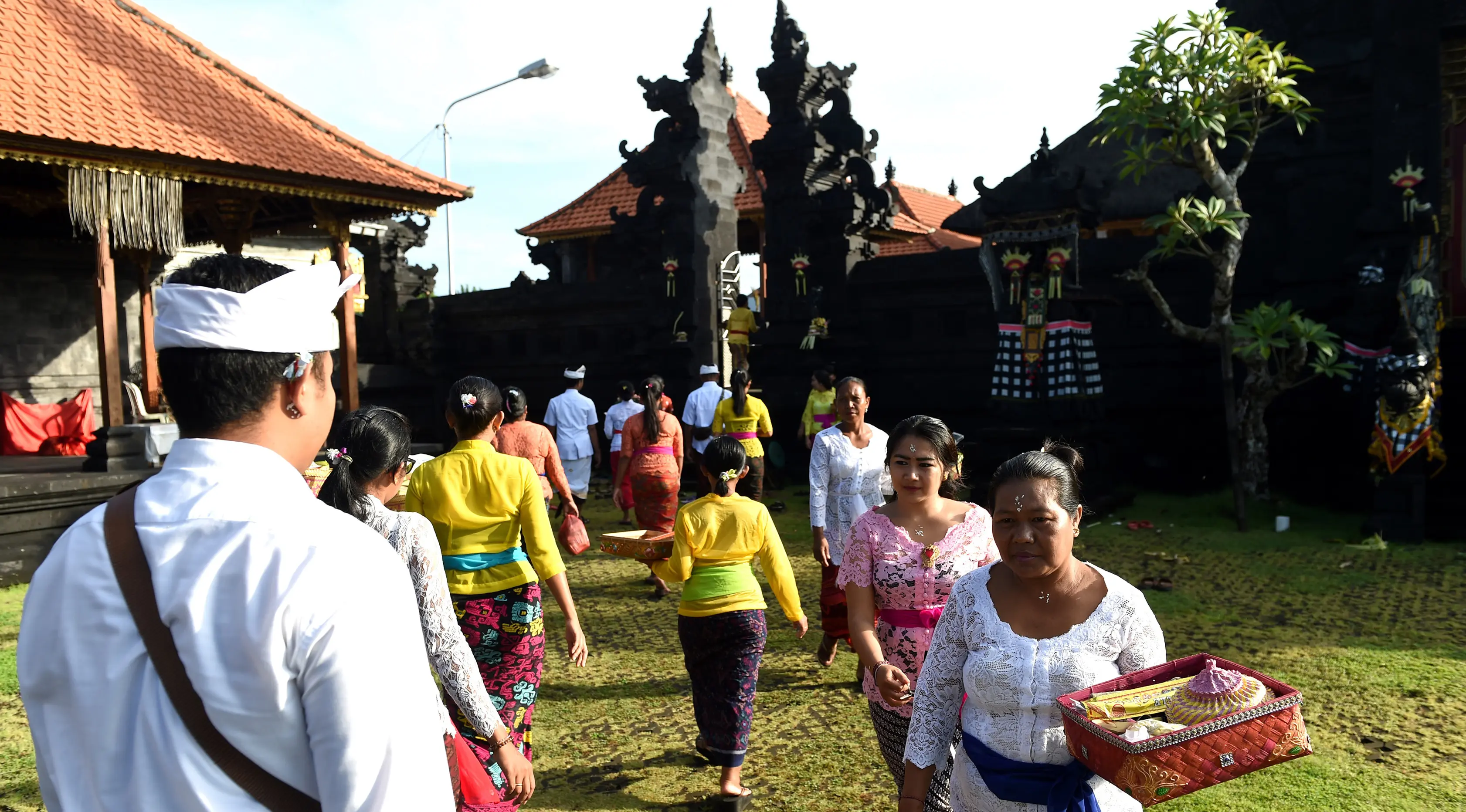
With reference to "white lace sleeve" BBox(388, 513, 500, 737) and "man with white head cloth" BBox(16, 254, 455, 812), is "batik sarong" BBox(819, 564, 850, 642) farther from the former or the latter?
"man with white head cloth" BBox(16, 254, 455, 812)

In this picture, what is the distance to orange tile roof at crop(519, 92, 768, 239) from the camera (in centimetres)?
2134

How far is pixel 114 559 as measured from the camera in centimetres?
129

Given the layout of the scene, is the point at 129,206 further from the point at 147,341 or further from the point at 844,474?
the point at 844,474

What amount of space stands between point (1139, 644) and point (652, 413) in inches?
252

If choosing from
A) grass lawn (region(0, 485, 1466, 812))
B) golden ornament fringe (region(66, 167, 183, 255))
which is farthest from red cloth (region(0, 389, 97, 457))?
grass lawn (region(0, 485, 1466, 812))

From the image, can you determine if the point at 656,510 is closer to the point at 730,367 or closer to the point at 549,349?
the point at 730,367

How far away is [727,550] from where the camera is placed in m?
4.38

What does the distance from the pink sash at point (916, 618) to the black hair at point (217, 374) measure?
2.62m

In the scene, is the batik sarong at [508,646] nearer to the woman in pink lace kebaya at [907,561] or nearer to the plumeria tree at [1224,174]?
the woman in pink lace kebaya at [907,561]

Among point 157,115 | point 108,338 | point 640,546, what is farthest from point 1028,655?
point 157,115

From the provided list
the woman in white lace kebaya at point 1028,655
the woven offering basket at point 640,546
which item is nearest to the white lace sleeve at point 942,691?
the woman in white lace kebaya at point 1028,655

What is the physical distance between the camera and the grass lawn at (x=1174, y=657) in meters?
4.35

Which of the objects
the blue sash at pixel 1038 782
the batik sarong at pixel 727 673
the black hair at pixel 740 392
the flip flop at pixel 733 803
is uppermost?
the black hair at pixel 740 392

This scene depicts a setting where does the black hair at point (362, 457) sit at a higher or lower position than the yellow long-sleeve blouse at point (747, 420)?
higher
